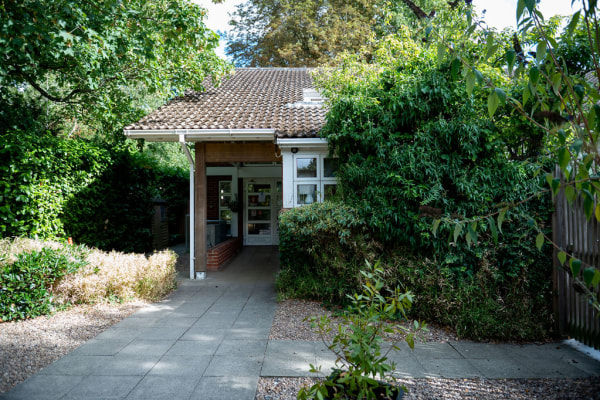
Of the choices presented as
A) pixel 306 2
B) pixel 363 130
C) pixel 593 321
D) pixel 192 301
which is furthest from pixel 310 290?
pixel 306 2

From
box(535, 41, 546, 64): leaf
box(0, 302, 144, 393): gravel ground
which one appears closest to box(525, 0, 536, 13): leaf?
box(535, 41, 546, 64): leaf

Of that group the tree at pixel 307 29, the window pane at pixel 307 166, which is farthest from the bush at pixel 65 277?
the tree at pixel 307 29

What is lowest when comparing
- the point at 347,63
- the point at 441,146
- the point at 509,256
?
the point at 509,256

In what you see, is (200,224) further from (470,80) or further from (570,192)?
(570,192)

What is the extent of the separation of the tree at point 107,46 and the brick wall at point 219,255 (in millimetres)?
4391

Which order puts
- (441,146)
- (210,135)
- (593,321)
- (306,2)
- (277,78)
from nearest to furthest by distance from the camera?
(593,321) → (441,146) → (210,135) → (277,78) → (306,2)

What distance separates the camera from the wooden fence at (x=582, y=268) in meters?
3.93

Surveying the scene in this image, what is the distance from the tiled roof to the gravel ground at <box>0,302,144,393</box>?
397 centimetres

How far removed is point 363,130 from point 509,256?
2.98m

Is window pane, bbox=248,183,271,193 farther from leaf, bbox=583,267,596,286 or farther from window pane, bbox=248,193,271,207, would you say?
leaf, bbox=583,267,596,286

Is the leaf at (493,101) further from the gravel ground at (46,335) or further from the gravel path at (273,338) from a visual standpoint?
the gravel ground at (46,335)

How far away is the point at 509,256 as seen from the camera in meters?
4.99

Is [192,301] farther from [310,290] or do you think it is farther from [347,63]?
[347,63]

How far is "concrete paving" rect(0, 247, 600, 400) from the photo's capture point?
3.23 meters
